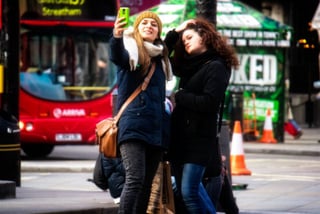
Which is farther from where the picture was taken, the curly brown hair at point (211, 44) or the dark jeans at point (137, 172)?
the curly brown hair at point (211, 44)

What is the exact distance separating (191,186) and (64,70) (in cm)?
1423

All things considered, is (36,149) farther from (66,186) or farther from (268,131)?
(66,186)

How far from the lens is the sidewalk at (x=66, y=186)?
11.3 metres

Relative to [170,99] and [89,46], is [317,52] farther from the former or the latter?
[170,99]

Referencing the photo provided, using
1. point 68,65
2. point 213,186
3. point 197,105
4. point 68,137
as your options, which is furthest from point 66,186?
point 197,105

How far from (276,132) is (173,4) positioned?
3790 millimetres

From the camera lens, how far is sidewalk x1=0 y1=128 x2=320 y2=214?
11.3m

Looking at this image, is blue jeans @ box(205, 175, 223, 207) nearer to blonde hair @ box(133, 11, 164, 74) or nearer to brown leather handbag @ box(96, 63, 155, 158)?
brown leather handbag @ box(96, 63, 155, 158)

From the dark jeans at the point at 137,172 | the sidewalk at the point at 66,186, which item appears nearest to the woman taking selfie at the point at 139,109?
the dark jeans at the point at 137,172

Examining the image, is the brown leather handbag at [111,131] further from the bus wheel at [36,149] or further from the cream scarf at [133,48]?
the bus wheel at [36,149]

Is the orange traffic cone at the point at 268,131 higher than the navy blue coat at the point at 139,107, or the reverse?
the navy blue coat at the point at 139,107

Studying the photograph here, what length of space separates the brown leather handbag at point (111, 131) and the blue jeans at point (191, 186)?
1.83ft

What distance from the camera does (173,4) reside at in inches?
1122

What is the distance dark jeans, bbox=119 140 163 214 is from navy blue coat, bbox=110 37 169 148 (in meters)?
0.08
